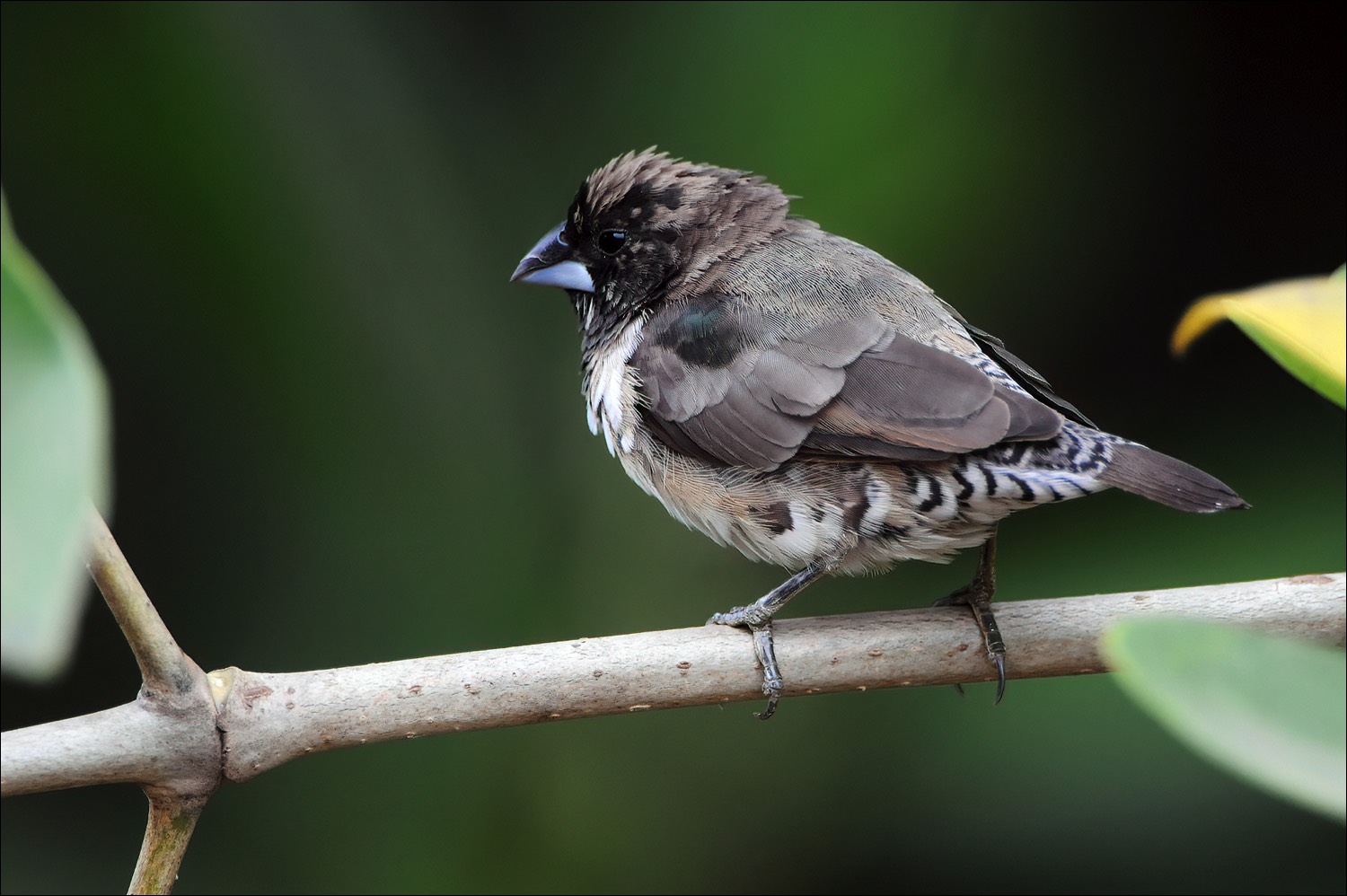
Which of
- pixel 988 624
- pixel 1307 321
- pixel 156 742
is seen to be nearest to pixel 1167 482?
pixel 988 624

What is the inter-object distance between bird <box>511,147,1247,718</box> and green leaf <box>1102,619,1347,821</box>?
1.41 meters

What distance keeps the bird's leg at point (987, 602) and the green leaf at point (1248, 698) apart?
1672 millimetres

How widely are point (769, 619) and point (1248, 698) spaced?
1761mm

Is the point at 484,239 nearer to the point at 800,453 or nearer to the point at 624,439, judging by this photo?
the point at 624,439

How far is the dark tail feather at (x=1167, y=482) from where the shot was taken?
7.07 feet

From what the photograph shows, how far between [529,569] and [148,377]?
134cm

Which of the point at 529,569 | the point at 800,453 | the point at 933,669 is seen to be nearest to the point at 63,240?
the point at 529,569

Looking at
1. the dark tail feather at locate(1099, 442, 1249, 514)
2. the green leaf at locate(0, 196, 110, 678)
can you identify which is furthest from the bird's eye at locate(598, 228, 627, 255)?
the green leaf at locate(0, 196, 110, 678)

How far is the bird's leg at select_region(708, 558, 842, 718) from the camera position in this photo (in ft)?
7.91

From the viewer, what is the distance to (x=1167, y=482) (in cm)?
221

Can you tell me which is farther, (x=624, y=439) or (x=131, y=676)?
(x=131, y=676)

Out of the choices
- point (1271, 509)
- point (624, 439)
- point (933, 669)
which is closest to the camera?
point (933, 669)

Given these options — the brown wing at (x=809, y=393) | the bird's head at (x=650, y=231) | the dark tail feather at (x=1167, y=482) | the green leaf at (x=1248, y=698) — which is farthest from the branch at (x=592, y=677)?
the green leaf at (x=1248, y=698)

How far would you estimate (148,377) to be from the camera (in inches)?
150
